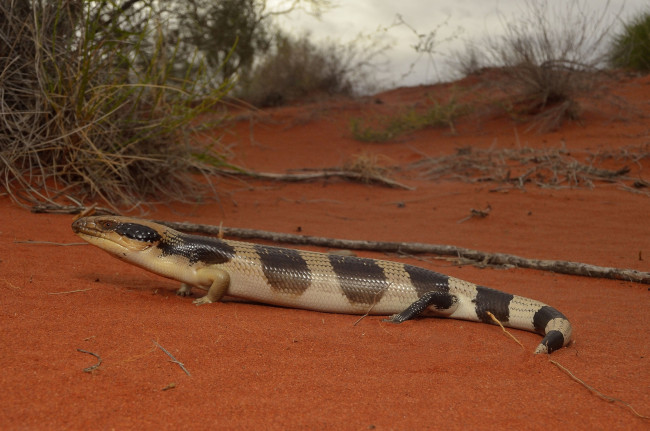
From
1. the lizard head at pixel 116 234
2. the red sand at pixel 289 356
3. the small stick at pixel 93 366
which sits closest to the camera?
the red sand at pixel 289 356

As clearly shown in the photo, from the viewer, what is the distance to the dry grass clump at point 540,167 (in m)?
9.21

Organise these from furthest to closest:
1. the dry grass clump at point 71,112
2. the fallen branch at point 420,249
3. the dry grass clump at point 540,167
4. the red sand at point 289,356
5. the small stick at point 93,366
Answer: the dry grass clump at point 540,167 → the dry grass clump at point 71,112 → the fallen branch at point 420,249 → the small stick at point 93,366 → the red sand at point 289,356

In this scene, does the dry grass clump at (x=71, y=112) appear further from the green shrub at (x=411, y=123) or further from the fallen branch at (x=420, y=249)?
the green shrub at (x=411, y=123)

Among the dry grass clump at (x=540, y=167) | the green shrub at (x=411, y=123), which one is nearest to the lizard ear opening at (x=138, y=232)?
the dry grass clump at (x=540, y=167)

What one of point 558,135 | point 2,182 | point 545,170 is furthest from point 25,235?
point 558,135

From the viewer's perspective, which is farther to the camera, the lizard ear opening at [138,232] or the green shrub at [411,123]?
the green shrub at [411,123]

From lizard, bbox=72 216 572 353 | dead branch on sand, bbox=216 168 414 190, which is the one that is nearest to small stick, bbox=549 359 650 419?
lizard, bbox=72 216 572 353

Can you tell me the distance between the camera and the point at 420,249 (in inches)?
226

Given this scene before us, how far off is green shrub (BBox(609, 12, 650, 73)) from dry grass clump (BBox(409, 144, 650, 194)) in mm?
8108

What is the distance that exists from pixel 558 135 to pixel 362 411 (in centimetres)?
1249

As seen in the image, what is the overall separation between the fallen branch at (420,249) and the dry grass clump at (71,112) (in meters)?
1.47

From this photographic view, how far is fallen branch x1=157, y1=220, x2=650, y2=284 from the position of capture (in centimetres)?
515

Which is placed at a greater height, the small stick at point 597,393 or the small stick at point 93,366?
the small stick at point 93,366

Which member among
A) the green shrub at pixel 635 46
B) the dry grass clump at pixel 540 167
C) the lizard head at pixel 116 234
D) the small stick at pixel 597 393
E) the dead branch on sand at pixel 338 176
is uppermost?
the green shrub at pixel 635 46
